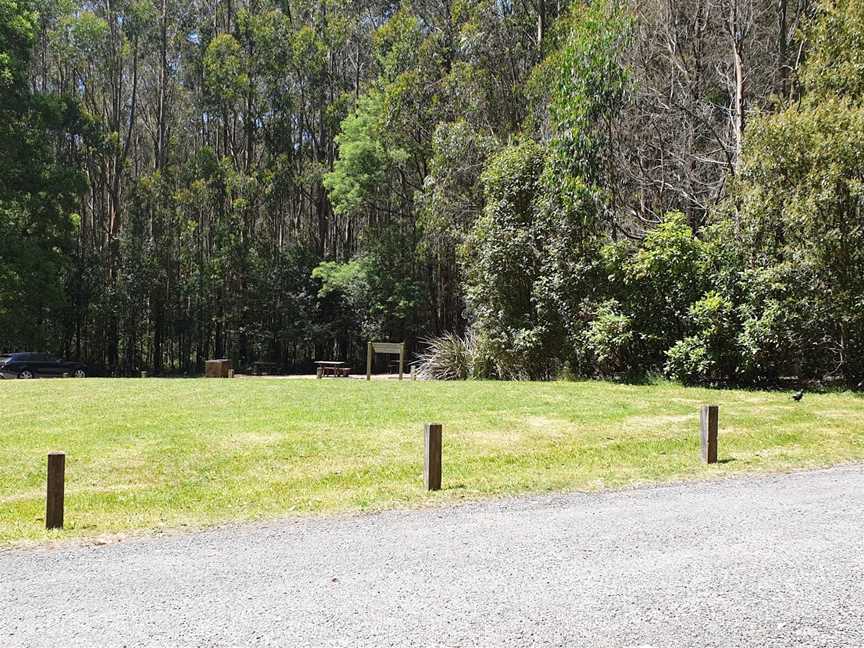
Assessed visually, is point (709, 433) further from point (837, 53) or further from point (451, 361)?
point (451, 361)

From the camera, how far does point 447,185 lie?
25797mm

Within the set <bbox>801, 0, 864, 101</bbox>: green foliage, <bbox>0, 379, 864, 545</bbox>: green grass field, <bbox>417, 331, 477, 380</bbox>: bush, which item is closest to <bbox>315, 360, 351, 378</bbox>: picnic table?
<bbox>417, 331, 477, 380</bbox>: bush

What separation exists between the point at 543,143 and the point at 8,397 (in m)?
16.4

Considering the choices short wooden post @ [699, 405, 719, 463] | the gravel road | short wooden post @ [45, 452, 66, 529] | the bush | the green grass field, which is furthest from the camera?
the bush

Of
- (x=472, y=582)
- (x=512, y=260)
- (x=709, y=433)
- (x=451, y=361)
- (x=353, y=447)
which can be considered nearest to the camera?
(x=472, y=582)

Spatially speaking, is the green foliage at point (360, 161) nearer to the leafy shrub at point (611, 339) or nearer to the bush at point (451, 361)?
the bush at point (451, 361)

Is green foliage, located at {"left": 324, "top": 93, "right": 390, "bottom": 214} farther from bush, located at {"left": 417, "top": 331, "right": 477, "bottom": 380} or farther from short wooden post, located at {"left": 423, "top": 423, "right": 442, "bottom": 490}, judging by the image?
short wooden post, located at {"left": 423, "top": 423, "right": 442, "bottom": 490}

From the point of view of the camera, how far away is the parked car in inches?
1077

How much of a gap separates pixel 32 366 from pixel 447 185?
18.4 meters

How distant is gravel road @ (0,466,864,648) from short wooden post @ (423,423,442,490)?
37.5 inches

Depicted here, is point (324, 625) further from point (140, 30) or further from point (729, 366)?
point (140, 30)

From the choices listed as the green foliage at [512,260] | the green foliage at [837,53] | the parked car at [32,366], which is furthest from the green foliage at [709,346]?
the parked car at [32,366]

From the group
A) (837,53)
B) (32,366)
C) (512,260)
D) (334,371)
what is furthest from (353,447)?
(32,366)

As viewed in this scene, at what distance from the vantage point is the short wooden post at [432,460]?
7281 millimetres
